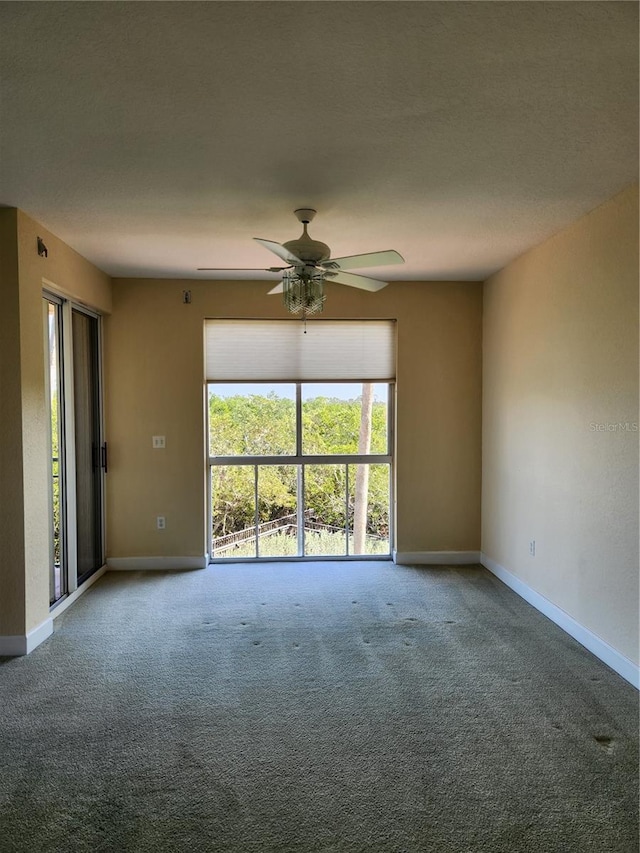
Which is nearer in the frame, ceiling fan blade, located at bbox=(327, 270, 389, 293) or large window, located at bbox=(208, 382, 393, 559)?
ceiling fan blade, located at bbox=(327, 270, 389, 293)

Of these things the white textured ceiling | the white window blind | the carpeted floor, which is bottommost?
the carpeted floor

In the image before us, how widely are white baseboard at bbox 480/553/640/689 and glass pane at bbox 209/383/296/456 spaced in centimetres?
230

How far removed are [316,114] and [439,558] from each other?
3927 millimetres

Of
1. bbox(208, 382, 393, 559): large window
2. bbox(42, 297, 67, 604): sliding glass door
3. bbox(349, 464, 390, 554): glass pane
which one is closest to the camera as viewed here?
bbox(42, 297, 67, 604): sliding glass door

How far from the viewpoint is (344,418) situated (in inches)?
193

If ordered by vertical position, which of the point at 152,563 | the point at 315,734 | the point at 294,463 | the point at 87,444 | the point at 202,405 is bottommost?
the point at 315,734

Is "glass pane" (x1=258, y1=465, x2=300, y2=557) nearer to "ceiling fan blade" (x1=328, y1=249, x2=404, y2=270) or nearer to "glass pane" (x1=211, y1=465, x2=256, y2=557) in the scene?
"glass pane" (x1=211, y1=465, x2=256, y2=557)

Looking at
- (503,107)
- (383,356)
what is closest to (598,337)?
(503,107)

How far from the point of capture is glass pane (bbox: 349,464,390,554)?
4957 millimetres

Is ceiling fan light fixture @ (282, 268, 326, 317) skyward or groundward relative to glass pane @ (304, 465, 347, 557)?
skyward

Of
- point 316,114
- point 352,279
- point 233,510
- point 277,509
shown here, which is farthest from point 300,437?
point 316,114

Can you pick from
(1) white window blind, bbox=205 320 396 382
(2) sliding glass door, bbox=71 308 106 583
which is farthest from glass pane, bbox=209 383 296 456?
(2) sliding glass door, bbox=71 308 106 583

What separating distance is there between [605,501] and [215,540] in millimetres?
3412

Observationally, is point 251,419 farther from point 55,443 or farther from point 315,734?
point 315,734
